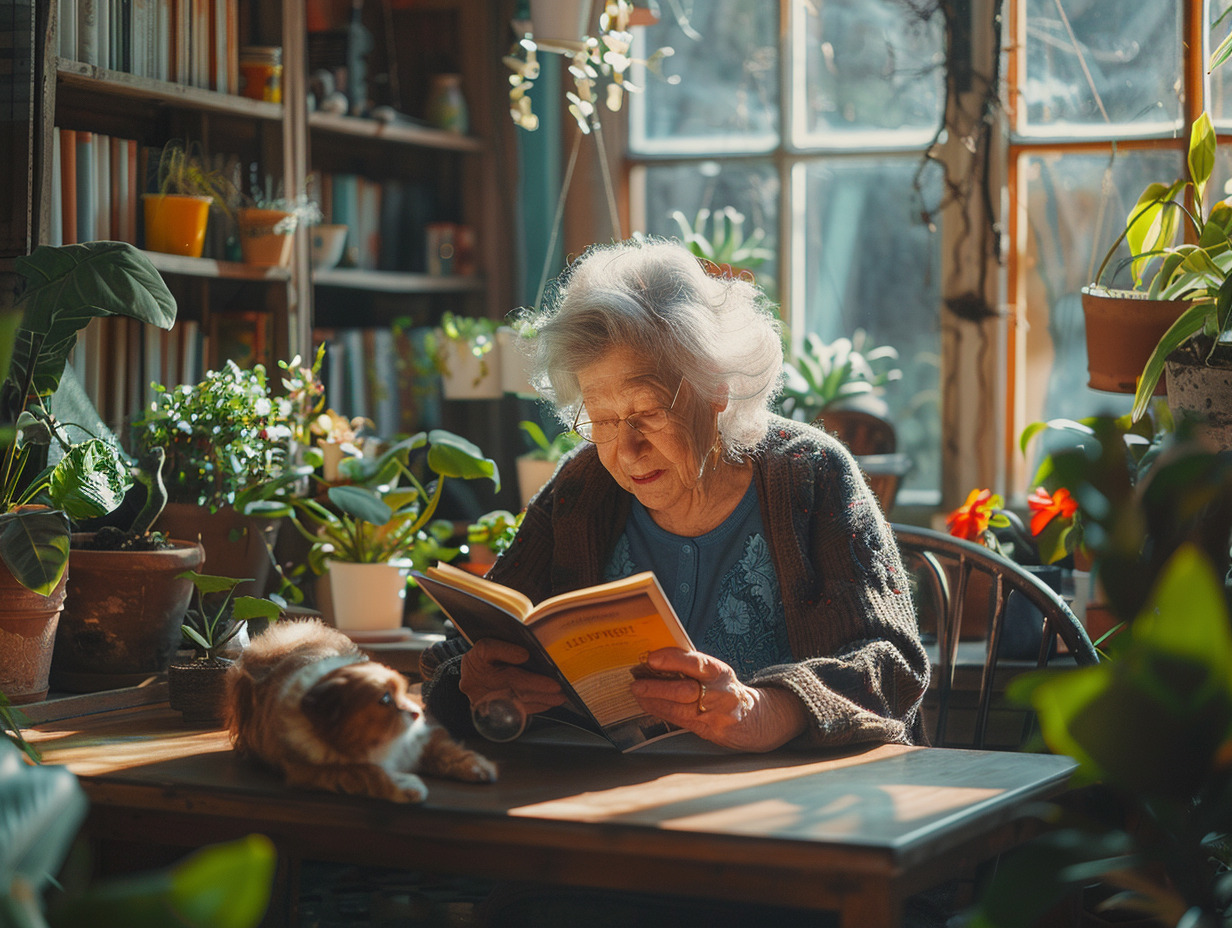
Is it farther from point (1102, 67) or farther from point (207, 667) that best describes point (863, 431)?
point (207, 667)

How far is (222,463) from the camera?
2.31m

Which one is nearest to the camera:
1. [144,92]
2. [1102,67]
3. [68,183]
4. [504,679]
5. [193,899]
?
[193,899]

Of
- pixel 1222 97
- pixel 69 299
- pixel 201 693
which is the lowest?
pixel 201 693

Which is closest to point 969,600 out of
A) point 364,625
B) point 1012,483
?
point 1012,483

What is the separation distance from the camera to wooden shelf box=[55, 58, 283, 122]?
2.21 meters

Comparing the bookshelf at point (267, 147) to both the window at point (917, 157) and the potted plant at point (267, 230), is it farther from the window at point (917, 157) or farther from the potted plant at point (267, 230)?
the window at point (917, 157)

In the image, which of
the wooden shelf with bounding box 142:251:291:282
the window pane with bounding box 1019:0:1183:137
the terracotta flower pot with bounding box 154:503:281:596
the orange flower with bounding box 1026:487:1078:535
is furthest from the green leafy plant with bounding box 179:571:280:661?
the window pane with bounding box 1019:0:1183:137

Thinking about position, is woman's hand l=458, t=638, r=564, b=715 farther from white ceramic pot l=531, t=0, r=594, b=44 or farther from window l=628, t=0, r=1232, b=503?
window l=628, t=0, r=1232, b=503

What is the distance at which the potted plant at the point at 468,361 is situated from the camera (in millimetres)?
3031

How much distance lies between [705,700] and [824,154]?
208cm

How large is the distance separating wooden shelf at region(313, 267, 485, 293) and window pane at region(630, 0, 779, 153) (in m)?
0.60

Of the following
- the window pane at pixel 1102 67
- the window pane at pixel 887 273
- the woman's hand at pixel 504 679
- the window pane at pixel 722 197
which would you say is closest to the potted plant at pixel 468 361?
the window pane at pixel 722 197

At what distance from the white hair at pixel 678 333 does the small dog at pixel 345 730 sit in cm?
60

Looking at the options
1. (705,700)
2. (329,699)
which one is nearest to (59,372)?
(329,699)
